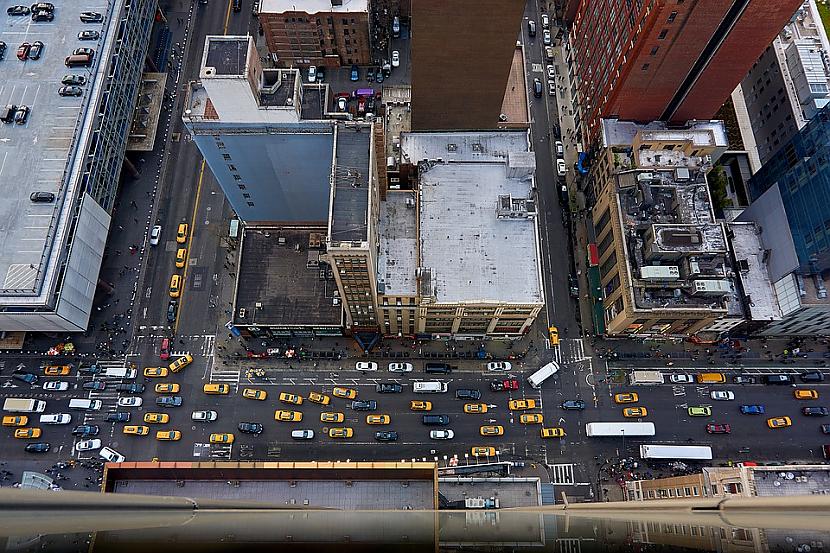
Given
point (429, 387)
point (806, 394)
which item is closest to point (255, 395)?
point (429, 387)

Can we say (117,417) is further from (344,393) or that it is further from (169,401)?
(344,393)

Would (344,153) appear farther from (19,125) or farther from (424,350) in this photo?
(19,125)

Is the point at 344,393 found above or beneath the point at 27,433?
above

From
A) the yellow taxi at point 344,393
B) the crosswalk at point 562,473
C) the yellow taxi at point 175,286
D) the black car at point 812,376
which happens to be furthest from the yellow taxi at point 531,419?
the yellow taxi at point 175,286

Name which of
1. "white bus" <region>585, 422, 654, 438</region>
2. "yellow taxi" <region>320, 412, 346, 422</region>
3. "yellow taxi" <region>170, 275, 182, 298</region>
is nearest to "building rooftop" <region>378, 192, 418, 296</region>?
"yellow taxi" <region>320, 412, 346, 422</region>

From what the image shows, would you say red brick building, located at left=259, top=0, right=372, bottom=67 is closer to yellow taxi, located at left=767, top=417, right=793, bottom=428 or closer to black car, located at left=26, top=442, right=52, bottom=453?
black car, located at left=26, top=442, right=52, bottom=453

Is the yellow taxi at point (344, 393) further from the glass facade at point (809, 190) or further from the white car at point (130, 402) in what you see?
the glass facade at point (809, 190)
